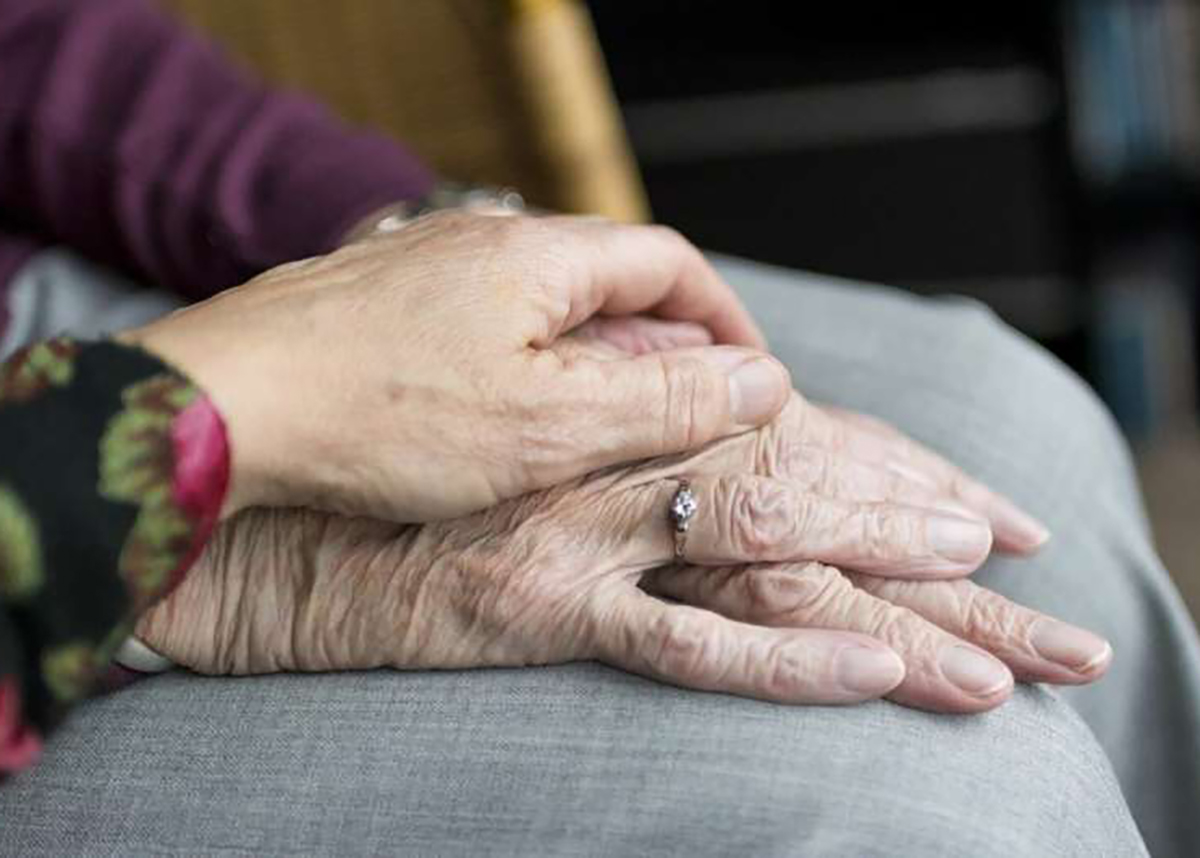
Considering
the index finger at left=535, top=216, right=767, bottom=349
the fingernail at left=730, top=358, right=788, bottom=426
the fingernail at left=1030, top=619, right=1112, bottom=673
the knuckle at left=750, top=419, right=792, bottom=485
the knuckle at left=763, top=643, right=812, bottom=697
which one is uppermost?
the index finger at left=535, top=216, right=767, bottom=349

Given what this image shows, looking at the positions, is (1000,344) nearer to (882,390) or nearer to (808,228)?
(882,390)

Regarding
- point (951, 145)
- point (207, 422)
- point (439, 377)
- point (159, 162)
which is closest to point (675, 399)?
point (439, 377)

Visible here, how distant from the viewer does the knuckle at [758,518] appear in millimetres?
787

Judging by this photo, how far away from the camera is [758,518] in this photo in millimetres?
792

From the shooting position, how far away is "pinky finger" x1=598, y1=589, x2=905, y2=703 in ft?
2.40

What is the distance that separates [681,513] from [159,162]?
1.66ft

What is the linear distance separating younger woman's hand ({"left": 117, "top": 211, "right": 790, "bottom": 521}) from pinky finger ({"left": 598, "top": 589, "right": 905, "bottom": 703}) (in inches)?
3.8

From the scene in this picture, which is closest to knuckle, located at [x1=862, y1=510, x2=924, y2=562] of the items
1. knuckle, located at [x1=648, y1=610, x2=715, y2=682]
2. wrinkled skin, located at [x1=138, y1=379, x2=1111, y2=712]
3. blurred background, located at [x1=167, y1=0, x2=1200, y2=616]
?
wrinkled skin, located at [x1=138, y1=379, x2=1111, y2=712]

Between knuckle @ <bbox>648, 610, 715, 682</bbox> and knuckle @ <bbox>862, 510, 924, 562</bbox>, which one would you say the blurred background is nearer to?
knuckle @ <bbox>862, 510, 924, 562</bbox>

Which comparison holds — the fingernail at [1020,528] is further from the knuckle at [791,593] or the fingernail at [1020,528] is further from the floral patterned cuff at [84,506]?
the floral patterned cuff at [84,506]

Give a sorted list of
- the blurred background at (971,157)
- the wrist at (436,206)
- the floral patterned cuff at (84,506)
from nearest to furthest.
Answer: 1. the floral patterned cuff at (84,506)
2. the wrist at (436,206)
3. the blurred background at (971,157)

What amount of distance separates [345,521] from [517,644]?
11cm

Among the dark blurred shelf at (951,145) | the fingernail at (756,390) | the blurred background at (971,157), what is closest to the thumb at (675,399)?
the fingernail at (756,390)

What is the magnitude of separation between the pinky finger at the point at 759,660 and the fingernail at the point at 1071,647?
0.09m
